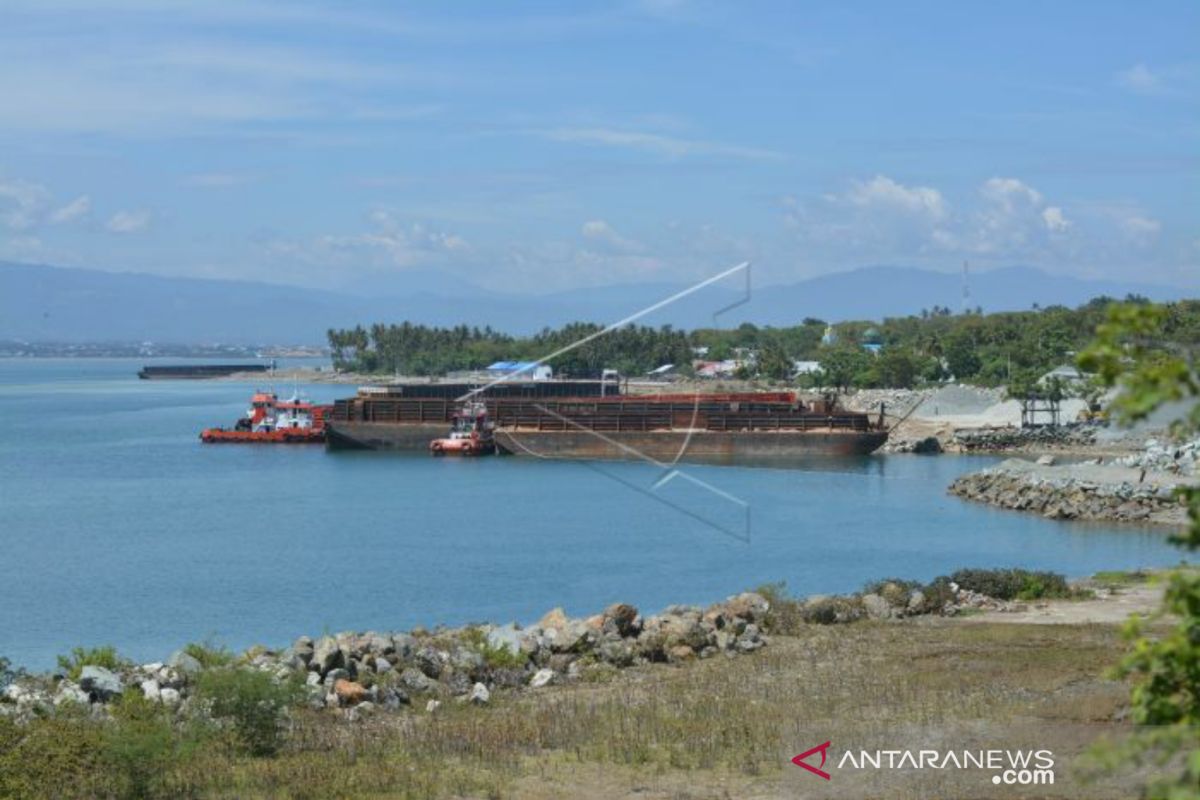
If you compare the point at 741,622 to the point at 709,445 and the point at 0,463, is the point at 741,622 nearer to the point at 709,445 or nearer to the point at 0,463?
the point at 709,445

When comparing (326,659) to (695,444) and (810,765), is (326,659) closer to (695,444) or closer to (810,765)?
(810,765)

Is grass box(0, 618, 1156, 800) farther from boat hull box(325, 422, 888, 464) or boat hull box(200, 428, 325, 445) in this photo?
boat hull box(200, 428, 325, 445)

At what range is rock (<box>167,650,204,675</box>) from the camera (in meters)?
13.7

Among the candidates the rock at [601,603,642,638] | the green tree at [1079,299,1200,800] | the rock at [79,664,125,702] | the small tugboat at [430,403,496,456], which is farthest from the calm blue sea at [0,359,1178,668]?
the green tree at [1079,299,1200,800]

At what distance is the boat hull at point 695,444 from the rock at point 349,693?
40.7 m

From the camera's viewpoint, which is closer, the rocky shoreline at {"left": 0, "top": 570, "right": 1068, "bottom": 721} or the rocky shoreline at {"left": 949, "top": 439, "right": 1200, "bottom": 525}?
the rocky shoreline at {"left": 0, "top": 570, "right": 1068, "bottom": 721}

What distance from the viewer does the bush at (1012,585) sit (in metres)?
20.0

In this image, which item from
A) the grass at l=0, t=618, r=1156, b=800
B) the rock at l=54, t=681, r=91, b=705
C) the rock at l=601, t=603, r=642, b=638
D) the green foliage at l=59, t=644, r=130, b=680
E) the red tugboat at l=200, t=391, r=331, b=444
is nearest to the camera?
the grass at l=0, t=618, r=1156, b=800

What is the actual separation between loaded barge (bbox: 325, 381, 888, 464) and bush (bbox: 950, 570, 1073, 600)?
101 feet

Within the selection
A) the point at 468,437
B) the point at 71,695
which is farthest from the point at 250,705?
the point at 468,437

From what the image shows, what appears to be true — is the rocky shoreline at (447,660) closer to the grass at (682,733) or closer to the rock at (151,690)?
the rock at (151,690)

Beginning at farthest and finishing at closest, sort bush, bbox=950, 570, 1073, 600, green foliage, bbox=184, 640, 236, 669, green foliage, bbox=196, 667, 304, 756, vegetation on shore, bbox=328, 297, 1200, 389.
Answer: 1. vegetation on shore, bbox=328, 297, 1200, 389
2. bush, bbox=950, 570, 1073, 600
3. green foliage, bbox=184, 640, 236, 669
4. green foliage, bbox=196, 667, 304, 756

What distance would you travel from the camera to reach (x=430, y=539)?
3378 cm

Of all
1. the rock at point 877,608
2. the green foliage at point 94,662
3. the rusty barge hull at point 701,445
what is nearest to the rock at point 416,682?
the green foliage at point 94,662
